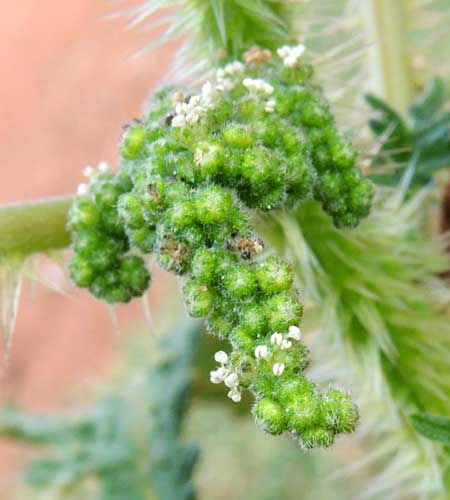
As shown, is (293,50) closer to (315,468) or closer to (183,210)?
(183,210)

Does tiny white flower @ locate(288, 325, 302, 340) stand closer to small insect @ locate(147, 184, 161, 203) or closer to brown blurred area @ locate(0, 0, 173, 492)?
small insect @ locate(147, 184, 161, 203)

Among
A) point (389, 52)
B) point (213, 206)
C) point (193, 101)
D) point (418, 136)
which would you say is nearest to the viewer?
point (213, 206)

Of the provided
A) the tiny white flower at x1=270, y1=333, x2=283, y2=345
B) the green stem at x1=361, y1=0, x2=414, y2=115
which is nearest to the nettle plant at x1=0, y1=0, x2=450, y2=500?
the tiny white flower at x1=270, y1=333, x2=283, y2=345

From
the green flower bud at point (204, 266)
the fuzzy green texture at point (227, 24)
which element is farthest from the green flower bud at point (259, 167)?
the fuzzy green texture at point (227, 24)

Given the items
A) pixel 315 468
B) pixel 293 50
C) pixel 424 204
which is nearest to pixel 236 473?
pixel 315 468

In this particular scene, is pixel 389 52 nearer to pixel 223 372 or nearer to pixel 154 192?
pixel 154 192

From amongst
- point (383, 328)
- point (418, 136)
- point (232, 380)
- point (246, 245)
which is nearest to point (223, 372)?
point (232, 380)

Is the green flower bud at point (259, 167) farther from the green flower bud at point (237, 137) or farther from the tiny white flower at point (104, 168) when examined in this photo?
the tiny white flower at point (104, 168)
